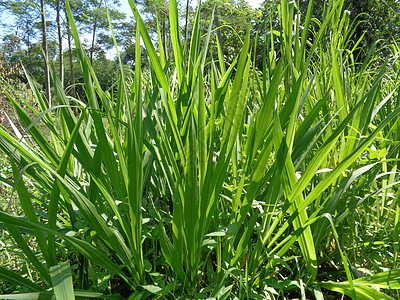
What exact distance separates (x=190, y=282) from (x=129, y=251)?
14cm

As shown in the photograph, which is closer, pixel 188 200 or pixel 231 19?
pixel 188 200

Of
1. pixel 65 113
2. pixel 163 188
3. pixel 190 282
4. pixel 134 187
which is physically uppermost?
pixel 65 113

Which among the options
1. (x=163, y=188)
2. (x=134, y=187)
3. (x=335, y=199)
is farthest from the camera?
(x=163, y=188)

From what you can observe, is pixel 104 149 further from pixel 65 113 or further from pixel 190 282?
pixel 190 282

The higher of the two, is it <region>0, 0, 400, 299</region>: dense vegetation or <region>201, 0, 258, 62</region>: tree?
<region>201, 0, 258, 62</region>: tree

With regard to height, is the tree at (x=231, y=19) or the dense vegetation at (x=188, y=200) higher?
the tree at (x=231, y=19)

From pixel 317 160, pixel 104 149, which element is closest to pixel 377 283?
pixel 317 160

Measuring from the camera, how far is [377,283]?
2.06 feet

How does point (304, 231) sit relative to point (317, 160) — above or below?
below

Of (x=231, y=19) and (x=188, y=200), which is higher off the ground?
(x=231, y=19)

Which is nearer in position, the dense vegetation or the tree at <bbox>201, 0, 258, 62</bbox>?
the dense vegetation

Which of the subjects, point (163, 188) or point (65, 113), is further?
point (163, 188)

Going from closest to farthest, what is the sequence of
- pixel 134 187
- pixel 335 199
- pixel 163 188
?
pixel 134 187
pixel 335 199
pixel 163 188

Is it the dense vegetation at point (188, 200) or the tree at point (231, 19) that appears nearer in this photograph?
the dense vegetation at point (188, 200)
